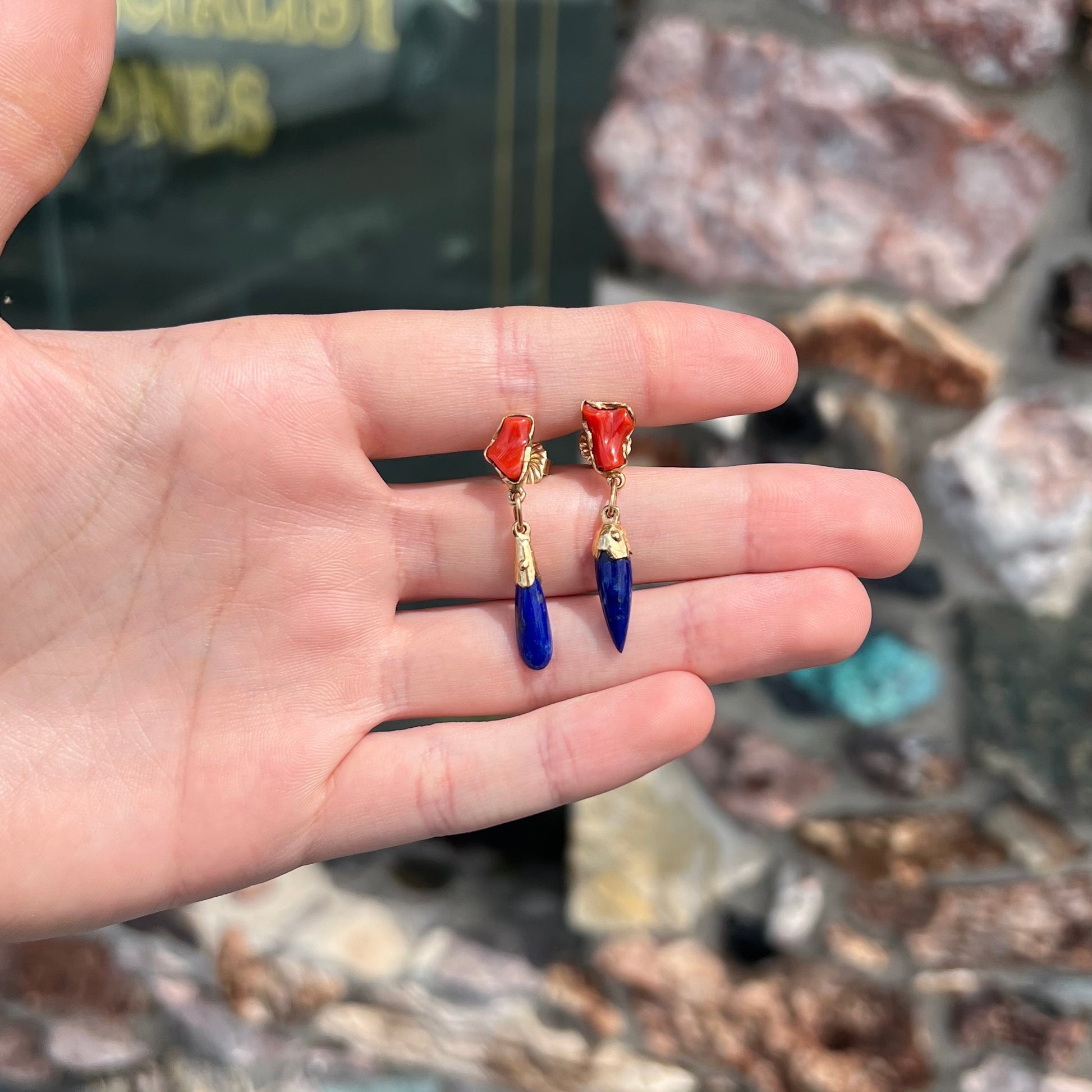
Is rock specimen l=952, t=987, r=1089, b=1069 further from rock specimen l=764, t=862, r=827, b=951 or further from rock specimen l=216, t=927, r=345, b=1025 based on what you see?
rock specimen l=216, t=927, r=345, b=1025

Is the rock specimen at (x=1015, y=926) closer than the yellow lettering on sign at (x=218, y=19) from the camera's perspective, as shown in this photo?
No

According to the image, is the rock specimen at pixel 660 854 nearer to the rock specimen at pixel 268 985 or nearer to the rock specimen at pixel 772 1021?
the rock specimen at pixel 772 1021

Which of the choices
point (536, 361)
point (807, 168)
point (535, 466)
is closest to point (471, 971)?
point (535, 466)

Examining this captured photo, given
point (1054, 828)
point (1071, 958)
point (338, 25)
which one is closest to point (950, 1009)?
point (1071, 958)

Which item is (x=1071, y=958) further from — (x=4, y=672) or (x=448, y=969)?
(x=4, y=672)

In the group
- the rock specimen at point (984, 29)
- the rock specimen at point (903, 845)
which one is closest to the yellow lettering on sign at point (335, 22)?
the rock specimen at point (984, 29)

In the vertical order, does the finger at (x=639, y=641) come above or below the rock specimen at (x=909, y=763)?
above

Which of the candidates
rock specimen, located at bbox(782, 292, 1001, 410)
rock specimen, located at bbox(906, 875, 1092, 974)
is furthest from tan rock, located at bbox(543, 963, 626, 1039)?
rock specimen, located at bbox(782, 292, 1001, 410)

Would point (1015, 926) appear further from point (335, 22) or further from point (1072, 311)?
point (335, 22)
